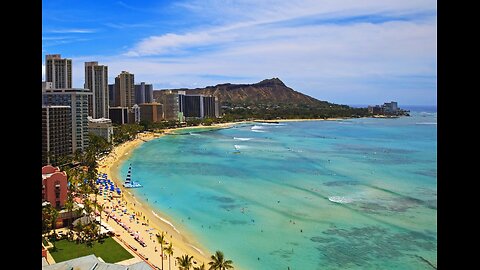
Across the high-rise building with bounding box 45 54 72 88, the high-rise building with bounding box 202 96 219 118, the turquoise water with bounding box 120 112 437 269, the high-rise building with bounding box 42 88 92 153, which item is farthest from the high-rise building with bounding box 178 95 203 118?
the high-rise building with bounding box 42 88 92 153

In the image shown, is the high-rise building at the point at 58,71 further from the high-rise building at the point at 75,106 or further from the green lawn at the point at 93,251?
the green lawn at the point at 93,251

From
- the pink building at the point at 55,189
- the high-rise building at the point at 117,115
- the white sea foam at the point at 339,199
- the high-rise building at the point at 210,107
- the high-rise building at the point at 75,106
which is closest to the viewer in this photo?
the pink building at the point at 55,189

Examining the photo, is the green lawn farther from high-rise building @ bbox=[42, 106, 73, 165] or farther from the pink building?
high-rise building @ bbox=[42, 106, 73, 165]

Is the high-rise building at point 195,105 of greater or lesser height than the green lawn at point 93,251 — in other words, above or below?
above

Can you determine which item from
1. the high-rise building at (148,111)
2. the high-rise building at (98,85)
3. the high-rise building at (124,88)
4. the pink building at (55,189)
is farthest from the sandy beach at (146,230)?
the high-rise building at (124,88)
